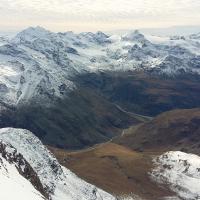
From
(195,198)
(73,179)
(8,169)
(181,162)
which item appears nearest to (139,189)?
(195,198)

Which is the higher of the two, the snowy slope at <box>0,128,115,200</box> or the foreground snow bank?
the snowy slope at <box>0,128,115,200</box>

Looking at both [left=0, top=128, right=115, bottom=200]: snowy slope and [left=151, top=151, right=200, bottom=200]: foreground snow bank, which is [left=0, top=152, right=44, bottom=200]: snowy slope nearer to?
[left=0, top=128, right=115, bottom=200]: snowy slope

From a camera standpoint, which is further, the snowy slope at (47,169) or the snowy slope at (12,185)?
the snowy slope at (47,169)

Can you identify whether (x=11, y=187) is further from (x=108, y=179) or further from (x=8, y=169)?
(x=108, y=179)

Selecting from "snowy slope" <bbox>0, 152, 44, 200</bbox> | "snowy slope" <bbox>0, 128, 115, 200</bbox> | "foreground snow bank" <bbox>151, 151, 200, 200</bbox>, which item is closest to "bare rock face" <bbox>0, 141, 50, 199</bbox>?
"snowy slope" <bbox>0, 152, 44, 200</bbox>

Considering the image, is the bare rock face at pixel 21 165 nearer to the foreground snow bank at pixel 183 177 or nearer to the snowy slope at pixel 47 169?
the snowy slope at pixel 47 169

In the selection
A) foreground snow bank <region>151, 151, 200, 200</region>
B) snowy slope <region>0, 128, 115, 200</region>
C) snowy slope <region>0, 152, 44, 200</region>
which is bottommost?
foreground snow bank <region>151, 151, 200, 200</region>

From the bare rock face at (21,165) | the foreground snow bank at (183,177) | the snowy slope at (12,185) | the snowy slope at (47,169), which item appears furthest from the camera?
the foreground snow bank at (183,177)

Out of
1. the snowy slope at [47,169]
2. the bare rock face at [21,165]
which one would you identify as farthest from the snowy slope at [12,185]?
the snowy slope at [47,169]
